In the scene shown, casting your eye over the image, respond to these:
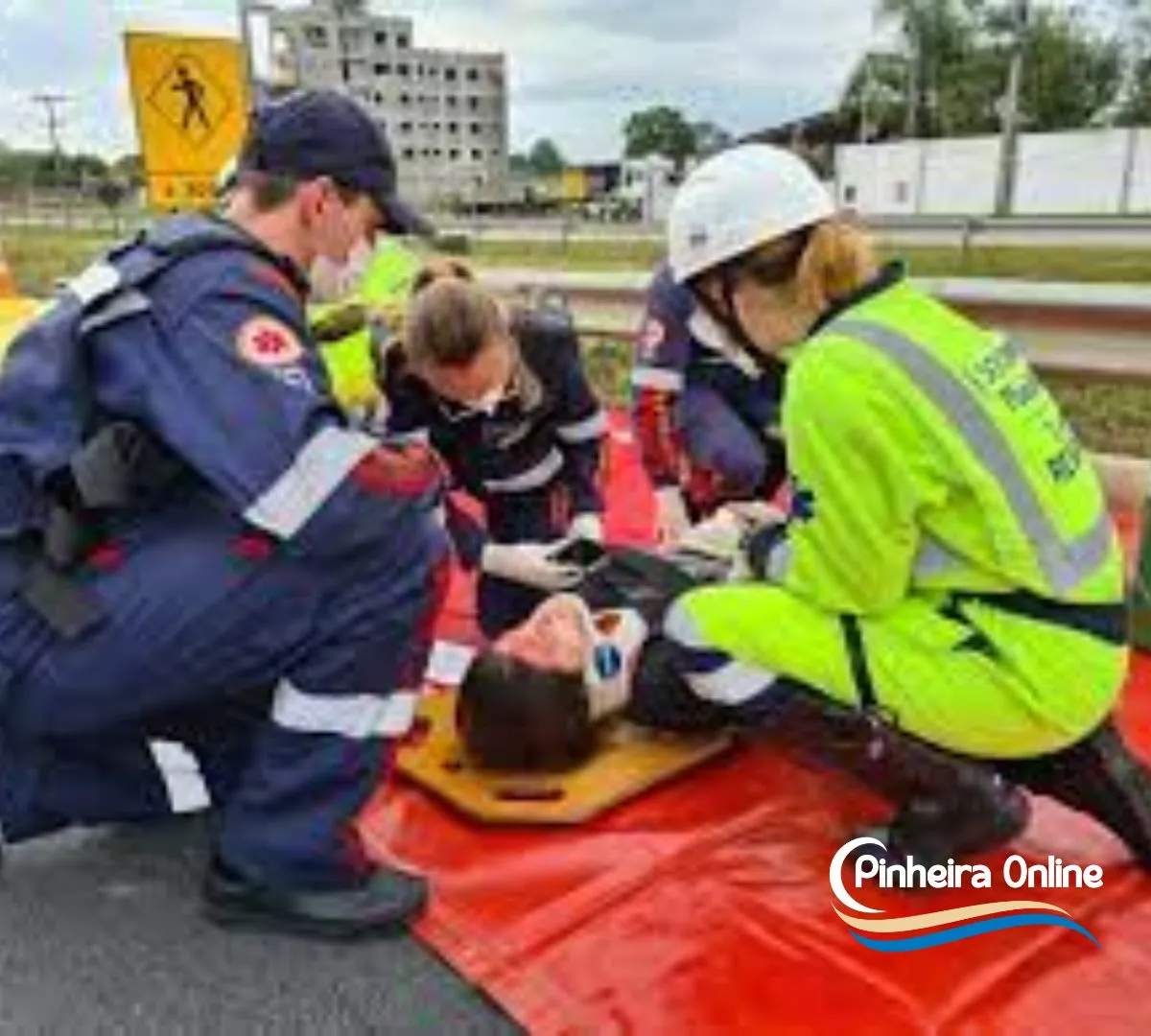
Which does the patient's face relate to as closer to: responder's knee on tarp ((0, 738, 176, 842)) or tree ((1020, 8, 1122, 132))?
responder's knee on tarp ((0, 738, 176, 842))

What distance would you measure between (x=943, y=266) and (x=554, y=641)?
12324 millimetres

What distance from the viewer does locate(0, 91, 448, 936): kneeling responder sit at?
221 cm

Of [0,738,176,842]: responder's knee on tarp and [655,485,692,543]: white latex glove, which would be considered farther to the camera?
[655,485,692,543]: white latex glove

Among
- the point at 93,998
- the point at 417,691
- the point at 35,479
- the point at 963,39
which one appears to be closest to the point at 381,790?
the point at 417,691

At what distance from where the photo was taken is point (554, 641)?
2.99 meters

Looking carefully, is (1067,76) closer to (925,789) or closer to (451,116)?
(451,116)

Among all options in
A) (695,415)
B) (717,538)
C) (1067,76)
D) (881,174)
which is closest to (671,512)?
(695,415)

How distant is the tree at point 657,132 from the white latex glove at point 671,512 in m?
74.6

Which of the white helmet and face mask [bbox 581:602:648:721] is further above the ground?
the white helmet

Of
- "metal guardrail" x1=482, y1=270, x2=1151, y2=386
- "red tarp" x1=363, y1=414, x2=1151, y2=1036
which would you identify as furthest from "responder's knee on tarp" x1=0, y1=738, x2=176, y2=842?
"metal guardrail" x1=482, y1=270, x2=1151, y2=386

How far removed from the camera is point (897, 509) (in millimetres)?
2299

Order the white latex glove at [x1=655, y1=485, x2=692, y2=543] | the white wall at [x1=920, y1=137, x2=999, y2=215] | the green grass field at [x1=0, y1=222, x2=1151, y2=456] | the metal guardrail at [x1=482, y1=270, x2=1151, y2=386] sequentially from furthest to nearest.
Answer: the white wall at [x1=920, y1=137, x2=999, y2=215], the green grass field at [x1=0, y1=222, x2=1151, y2=456], the metal guardrail at [x1=482, y1=270, x2=1151, y2=386], the white latex glove at [x1=655, y1=485, x2=692, y2=543]

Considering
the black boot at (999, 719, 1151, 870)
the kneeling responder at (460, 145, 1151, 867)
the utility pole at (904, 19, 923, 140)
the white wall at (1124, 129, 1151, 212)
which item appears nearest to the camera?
the kneeling responder at (460, 145, 1151, 867)

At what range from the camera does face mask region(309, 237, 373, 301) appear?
8.32ft
